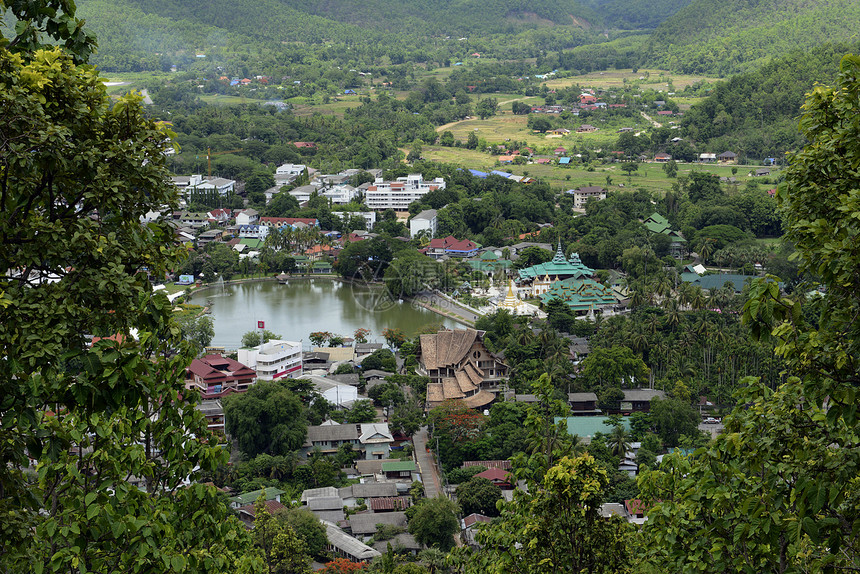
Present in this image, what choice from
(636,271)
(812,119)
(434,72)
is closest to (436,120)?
(434,72)

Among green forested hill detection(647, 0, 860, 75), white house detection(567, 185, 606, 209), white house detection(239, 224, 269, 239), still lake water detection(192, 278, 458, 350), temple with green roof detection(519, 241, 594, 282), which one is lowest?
still lake water detection(192, 278, 458, 350)

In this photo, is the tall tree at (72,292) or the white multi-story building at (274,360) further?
the white multi-story building at (274,360)

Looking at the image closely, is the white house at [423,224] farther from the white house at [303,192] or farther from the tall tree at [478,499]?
the tall tree at [478,499]

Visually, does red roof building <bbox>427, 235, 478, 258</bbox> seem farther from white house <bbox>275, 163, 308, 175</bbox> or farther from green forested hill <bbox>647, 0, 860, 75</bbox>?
green forested hill <bbox>647, 0, 860, 75</bbox>

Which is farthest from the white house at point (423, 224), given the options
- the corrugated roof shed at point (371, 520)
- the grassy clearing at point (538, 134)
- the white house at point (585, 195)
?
the corrugated roof shed at point (371, 520)

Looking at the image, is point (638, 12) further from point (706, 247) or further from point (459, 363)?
point (459, 363)

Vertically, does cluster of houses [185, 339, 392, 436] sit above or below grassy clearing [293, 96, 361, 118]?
below

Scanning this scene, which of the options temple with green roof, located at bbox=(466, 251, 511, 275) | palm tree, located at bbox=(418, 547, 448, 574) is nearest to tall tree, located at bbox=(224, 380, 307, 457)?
palm tree, located at bbox=(418, 547, 448, 574)
